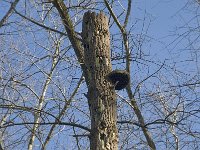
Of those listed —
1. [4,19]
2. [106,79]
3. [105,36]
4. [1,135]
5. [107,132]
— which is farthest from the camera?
[1,135]

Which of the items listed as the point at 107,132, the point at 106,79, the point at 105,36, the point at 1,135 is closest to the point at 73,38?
the point at 105,36

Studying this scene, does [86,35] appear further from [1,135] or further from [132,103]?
[1,135]

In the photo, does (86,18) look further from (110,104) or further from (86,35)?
Result: (110,104)

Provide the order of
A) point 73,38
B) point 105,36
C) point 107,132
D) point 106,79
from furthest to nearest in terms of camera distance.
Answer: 1. point 73,38
2. point 105,36
3. point 106,79
4. point 107,132

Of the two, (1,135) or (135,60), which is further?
(1,135)

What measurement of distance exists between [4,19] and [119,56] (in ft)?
6.00

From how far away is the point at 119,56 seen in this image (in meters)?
4.88

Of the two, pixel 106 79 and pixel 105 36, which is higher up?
pixel 105 36

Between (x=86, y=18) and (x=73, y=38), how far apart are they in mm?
781

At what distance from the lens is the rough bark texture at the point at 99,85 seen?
3.47 meters

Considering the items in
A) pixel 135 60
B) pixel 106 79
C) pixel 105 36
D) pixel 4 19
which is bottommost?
pixel 106 79

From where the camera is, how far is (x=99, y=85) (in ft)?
12.2

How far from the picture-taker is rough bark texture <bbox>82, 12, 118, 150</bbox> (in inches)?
137

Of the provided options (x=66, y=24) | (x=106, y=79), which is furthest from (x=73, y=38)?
(x=106, y=79)
